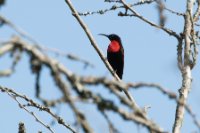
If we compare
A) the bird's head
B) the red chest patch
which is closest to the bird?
the red chest patch

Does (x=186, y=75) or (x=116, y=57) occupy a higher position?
(x=186, y=75)

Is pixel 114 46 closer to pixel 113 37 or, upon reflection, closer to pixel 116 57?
pixel 116 57

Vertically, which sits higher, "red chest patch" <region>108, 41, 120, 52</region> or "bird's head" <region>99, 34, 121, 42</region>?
"red chest patch" <region>108, 41, 120, 52</region>

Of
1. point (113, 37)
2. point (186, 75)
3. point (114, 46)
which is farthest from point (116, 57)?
point (186, 75)

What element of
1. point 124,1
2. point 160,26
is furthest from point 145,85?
point 124,1

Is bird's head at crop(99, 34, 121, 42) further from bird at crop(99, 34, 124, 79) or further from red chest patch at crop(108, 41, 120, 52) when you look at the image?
bird at crop(99, 34, 124, 79)

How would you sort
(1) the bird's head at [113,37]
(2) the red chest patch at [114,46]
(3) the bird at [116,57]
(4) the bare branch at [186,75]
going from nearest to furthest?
(4) the bare branch at [186,75]
(3) the bird at [116,57]
(2) the red chest patch at [114,46]
(1) the bird's head at [113,37]

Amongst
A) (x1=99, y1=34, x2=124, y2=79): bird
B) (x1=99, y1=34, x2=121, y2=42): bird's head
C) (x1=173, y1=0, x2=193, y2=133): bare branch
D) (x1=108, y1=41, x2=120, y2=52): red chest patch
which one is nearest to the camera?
(x1=173, y1=0, x2=193, y2=133): bare branch

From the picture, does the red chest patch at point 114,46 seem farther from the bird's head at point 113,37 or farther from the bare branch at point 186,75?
the bare branch at point 186,75

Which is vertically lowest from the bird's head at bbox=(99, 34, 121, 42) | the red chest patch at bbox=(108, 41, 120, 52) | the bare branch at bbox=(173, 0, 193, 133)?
the bird's head at bbox=(99, 34, 121, 42)

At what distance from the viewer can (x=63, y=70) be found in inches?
51.0

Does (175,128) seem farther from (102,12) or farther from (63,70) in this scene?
(63,70)

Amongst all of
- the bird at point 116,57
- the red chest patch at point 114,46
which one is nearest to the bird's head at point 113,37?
the red chest patch at point 114,46

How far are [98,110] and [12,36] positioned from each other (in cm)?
28
